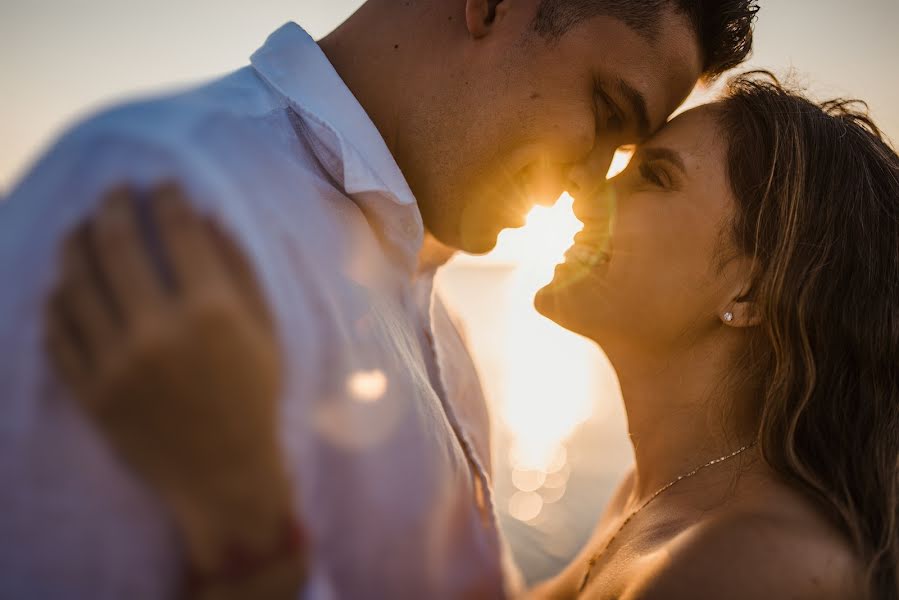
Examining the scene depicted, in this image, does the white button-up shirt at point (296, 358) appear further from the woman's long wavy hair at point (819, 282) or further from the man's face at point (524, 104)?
the woman's long wavy hair at point (819, 282)

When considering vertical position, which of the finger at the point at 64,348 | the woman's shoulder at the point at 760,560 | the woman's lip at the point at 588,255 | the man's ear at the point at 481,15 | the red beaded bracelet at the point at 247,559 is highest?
the man's ear at the point at 481,15

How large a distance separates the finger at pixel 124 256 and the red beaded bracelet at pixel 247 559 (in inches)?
12.8

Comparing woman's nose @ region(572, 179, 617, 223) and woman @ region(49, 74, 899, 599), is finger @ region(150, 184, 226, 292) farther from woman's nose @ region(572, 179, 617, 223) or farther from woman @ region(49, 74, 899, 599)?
woman's nose @ region(572, 179, 617, 223)

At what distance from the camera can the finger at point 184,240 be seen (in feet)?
2.31

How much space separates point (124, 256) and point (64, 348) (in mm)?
135

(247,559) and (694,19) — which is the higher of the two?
(694,19)

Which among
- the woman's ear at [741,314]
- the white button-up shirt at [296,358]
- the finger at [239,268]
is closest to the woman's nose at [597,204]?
the woman's ear at [741,314]

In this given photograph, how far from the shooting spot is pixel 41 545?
2.66ft

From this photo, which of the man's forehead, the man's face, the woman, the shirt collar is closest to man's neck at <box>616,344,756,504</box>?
the woman

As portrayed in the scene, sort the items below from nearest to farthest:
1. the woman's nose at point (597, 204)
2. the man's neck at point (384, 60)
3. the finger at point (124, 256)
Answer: the finger at point (124, 256), the man's neck at point (384, 60), the woman's nose at point (597, 204)

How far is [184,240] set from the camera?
2.39 feet

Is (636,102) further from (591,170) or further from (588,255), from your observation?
(588,255)

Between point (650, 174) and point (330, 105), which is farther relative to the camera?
point (650, 174)

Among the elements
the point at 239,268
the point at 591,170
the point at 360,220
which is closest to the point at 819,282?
the point at 591,170
